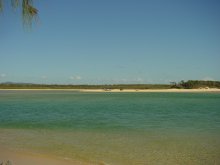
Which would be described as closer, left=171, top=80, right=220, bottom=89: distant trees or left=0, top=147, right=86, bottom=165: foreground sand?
left=0, top=147, right=86, bottom=165: foreground sand

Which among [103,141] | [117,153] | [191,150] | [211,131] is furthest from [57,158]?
[211,131]

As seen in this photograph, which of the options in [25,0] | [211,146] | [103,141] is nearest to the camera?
[25,0]

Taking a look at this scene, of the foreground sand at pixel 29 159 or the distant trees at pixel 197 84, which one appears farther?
the distant trees at pixel 197 84

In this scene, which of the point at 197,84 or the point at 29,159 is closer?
the point at 29,159

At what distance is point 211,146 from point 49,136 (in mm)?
6241

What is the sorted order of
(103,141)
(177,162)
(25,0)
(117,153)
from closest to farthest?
1. (25,0)
2. (177,162)
3. (117,153)
4. (103,141)

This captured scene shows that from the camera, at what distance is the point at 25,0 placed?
5125 mm

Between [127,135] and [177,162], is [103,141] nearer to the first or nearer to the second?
[127,135]

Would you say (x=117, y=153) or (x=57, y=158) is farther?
(x=117, y=153)

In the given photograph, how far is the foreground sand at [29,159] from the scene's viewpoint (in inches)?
330

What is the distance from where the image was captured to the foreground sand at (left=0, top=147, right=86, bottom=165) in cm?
838

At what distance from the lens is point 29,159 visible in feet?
28.7

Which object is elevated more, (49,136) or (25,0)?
(25,0)

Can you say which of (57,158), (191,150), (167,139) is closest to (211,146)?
(191,150)
